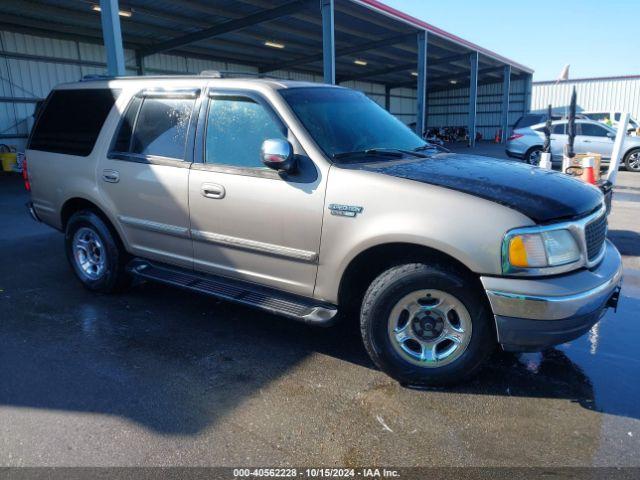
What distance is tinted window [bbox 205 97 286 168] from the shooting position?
3631 millimetres

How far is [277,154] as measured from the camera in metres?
3.22

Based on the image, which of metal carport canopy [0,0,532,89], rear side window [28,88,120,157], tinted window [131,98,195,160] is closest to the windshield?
tinted window [131,98,195,160]

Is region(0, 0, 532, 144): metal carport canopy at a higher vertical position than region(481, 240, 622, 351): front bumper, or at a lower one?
higher

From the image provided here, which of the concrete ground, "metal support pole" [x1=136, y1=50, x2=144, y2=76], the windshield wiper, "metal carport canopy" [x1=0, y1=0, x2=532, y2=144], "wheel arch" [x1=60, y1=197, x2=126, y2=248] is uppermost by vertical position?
"metal carport canopy" [x1=0, y1=0, x2=532, y2=144]

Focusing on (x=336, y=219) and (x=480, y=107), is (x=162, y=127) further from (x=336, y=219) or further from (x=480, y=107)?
(x=480, y=107)

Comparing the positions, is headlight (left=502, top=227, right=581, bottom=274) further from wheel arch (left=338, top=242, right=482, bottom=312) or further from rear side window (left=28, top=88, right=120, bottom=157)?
rear side window (left=28, top=88, right=120, bottom=157)

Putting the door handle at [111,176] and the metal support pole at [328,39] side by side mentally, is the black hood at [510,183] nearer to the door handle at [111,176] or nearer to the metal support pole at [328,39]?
the door handle at [111,176]

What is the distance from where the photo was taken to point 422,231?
291 cm

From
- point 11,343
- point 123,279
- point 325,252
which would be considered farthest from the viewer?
point 123,279

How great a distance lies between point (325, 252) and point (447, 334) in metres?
0.92

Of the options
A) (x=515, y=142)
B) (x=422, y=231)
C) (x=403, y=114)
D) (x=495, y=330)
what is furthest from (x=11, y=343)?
(x=403, y=114)

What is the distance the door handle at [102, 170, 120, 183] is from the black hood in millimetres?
2203

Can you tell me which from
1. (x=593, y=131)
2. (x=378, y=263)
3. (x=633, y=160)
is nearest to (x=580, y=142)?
(x=593, y=131)

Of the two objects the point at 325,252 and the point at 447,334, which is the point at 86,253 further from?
the point at 447,334
